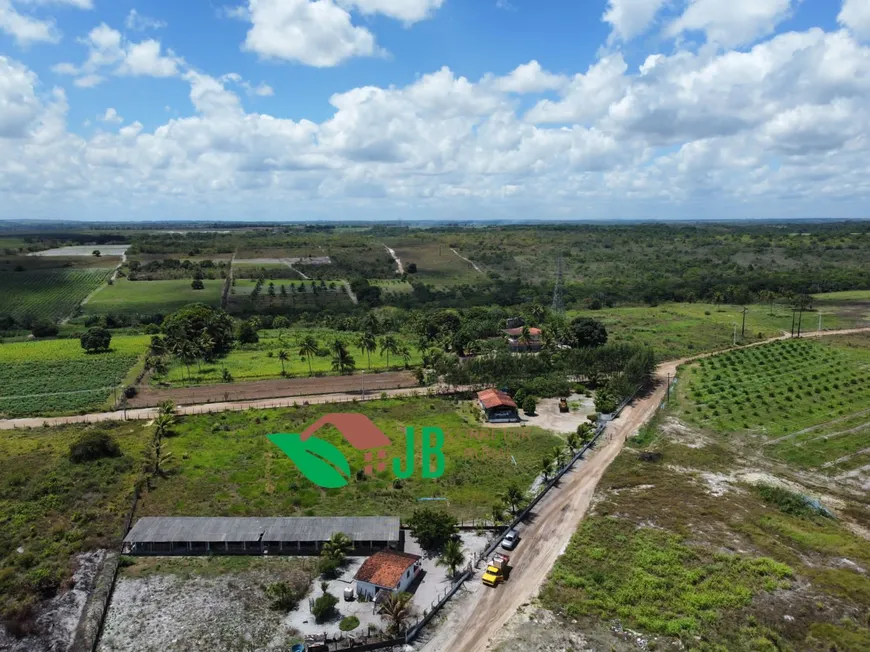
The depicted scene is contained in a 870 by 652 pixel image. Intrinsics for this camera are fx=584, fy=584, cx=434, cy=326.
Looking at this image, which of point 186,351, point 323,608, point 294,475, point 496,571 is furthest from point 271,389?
point 496,571

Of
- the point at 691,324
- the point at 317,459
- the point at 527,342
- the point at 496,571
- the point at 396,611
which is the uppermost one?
the point at 527,342

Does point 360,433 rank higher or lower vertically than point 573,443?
lower

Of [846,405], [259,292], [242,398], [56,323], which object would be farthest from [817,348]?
[56,323]

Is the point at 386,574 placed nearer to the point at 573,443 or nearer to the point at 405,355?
the point at 573,443

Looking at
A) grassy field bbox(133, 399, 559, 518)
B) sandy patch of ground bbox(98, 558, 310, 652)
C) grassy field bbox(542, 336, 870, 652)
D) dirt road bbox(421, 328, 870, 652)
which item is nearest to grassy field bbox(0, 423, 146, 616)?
grassy field bbox(133, 399, 559, 518)

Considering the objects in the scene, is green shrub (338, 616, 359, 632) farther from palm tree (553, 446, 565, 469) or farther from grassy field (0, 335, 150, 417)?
grassy field (0, 335, 150, 417)

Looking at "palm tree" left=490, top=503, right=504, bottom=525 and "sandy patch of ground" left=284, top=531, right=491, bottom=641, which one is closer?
"sandy patch of ground" left=284, top=531, right=491, bottom=641
